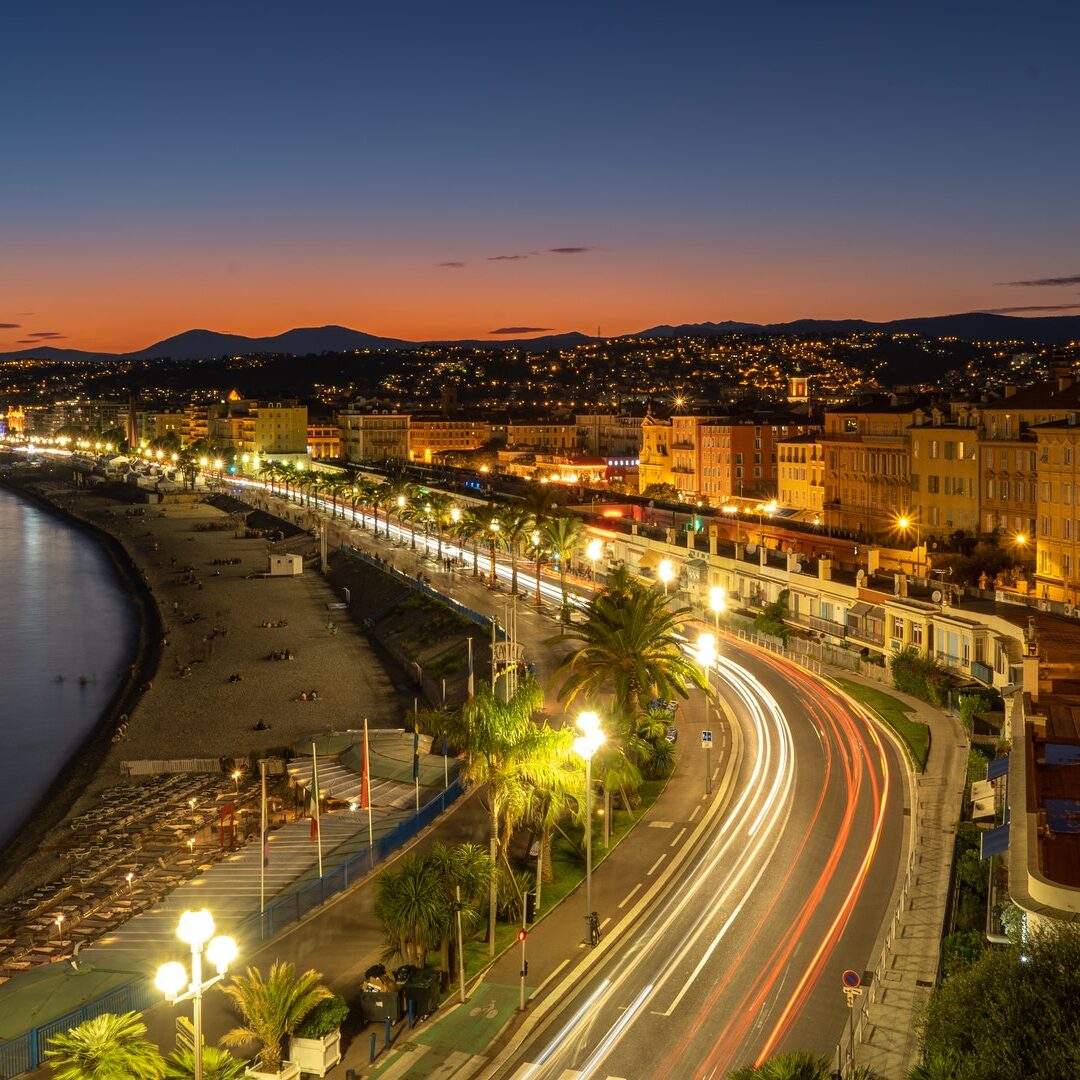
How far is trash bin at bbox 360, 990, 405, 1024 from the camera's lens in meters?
18.5

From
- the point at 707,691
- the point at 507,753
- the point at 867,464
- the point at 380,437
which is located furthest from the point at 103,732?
the point at 380,437

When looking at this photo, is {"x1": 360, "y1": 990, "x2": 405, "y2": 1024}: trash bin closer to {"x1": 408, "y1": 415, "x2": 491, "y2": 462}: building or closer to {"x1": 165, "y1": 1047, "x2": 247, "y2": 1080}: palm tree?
{"x1": 165, "y1": 1047, "x2": 247, "y2": 1080}: palm tree

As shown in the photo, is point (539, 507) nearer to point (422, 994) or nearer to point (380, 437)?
point (422, 994)

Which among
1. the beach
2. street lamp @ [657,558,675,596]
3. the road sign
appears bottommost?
the beach

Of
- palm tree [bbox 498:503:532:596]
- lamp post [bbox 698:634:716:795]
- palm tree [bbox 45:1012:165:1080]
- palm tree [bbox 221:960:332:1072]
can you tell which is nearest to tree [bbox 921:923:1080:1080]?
palm tree [bbox 221:960:332:1072]

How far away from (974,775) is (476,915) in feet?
40.0

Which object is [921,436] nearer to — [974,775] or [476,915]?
[974,775]

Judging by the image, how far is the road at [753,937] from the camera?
56.6 feet

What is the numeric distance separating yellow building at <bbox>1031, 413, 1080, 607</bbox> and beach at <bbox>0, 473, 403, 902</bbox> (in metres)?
24.8

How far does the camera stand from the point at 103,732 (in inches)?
1873

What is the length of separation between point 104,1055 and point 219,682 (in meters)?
41.0

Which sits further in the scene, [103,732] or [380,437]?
[380,437]

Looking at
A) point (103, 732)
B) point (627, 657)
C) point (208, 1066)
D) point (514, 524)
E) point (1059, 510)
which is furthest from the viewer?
point (514, 524)

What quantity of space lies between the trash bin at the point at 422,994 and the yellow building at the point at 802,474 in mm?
60015
